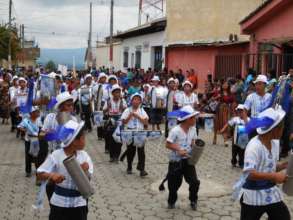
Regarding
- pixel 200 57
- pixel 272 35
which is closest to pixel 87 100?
pixel 272 35

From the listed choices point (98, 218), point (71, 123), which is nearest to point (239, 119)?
point (98, 218)

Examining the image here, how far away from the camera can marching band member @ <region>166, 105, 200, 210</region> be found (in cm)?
732

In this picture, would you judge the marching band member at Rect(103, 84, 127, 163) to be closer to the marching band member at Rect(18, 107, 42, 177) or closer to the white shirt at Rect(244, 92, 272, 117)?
the marching band member at Rect(18, 107, 42, 177)

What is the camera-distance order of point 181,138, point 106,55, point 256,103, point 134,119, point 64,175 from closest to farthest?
1. point 64,175
2. point 181,138
3. point 134,119
4. point 256,103
5. point 106,55

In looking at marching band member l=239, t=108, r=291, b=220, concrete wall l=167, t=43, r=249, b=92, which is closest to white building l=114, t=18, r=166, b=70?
concrete wall l=167, t=43, r=249, b=92

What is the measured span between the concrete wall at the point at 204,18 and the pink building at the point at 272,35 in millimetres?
8191

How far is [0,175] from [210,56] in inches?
505

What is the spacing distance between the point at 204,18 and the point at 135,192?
64.8 feet

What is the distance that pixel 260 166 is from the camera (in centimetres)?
504

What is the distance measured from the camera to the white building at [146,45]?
28703 mm

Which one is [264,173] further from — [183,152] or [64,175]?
[183,152]

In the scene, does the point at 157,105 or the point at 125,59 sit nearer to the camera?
the point at 157,105

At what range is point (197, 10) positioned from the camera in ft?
89.5

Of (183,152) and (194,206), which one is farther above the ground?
(183,152)
